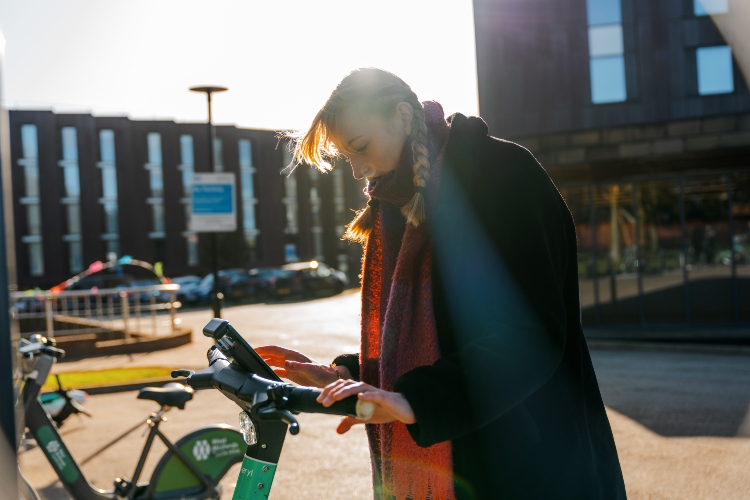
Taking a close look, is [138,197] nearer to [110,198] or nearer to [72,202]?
[110,198]

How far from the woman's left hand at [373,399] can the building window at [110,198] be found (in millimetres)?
60959

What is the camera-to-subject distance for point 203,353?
16031 mm

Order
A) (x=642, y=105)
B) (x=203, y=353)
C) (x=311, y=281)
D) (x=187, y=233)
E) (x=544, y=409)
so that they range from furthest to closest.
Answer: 1. (x=187, y=233)
2. (x=311, y=281)
3. (x=642, y=105)
4. (x=203, y=353)
5. (x=544, y=409)

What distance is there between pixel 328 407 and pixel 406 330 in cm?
45

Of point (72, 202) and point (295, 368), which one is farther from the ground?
point (72, 202)

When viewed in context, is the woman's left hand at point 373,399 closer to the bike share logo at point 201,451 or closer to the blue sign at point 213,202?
the bike share logo at point 201,451

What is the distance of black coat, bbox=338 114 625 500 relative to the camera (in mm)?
1725

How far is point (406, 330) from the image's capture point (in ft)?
6.59

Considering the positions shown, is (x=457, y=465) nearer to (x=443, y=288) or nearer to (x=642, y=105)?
(x=443, y=288)

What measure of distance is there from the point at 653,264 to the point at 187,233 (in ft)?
159

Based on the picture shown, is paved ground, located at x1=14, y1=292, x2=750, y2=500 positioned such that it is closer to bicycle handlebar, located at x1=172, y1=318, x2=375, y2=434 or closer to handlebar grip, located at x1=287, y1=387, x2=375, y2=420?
bicycle handlebar, located at x1=172, y1=318, x2=375, y2=434

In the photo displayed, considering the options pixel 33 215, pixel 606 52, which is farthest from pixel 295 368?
pixel 33 215

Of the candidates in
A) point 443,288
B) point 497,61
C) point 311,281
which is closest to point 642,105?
point 497,61

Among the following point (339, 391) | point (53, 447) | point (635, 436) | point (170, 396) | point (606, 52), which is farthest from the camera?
point (606, 52)
